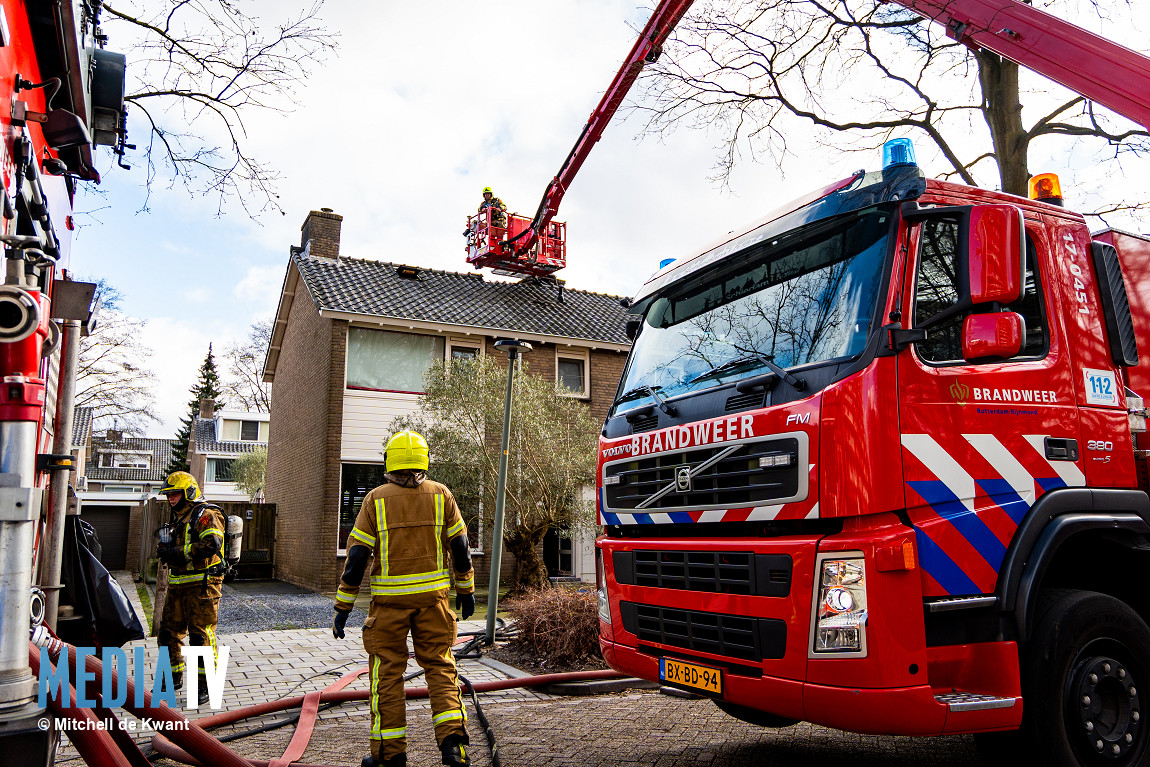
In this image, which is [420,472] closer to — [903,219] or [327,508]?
[903,219]

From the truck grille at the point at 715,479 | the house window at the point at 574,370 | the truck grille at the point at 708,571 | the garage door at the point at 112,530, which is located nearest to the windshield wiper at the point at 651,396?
the truck grille at the point at 715,479

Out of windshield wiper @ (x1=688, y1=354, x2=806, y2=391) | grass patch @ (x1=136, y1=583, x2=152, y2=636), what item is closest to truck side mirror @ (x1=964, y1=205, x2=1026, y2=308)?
windshield wiper @ (x1=688, y1=354, x2=806, y2=391)

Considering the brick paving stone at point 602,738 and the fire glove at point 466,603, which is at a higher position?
the fire glove at point 466,603

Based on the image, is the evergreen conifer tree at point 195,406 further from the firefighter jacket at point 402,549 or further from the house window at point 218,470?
the firefighter jacket at point 402,549

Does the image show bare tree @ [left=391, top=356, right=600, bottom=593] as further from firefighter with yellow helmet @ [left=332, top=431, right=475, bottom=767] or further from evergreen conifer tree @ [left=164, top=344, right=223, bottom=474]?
evergreen conifer tree @ [left=164, top=344, right=223, bottom=474]

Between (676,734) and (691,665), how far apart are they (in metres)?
1.77

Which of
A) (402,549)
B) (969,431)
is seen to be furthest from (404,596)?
(969,431)

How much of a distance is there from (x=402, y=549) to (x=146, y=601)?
1141 centimetres

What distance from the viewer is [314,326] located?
1814cm

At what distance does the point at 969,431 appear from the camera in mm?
3605

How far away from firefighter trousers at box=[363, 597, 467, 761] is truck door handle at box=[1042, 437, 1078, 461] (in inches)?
130

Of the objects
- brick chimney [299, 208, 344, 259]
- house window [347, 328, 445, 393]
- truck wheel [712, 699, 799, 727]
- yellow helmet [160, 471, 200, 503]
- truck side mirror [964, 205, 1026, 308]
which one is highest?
brick chimney [299, 208, 344, 259]

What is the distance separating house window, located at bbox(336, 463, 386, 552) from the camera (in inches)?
651

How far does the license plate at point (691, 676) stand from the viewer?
12.2 ft
